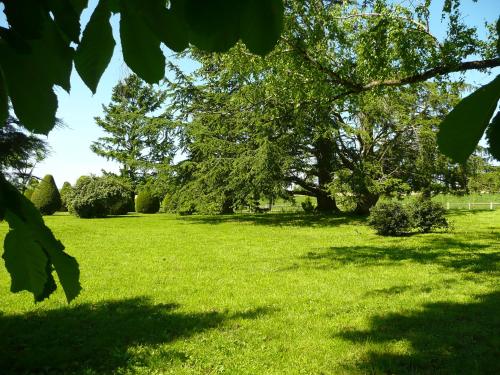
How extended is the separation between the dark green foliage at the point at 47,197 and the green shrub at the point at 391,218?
22040 millimetres

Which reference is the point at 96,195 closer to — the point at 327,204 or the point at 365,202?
the point at 327,204

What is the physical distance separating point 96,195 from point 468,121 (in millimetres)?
26387

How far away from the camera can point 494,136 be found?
612 mm

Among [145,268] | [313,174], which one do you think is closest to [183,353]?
[145,268]

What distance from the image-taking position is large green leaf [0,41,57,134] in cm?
78

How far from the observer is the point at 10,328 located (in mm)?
5602

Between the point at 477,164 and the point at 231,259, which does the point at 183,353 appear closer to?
the point at 231,259

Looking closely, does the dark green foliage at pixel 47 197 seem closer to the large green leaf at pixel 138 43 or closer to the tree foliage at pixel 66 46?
the tree foliage at pixel 66 46

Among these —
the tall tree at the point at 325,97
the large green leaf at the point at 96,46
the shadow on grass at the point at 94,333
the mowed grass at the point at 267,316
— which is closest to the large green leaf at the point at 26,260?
the large green leaf at the point at 96,46

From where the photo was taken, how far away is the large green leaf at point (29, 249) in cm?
81

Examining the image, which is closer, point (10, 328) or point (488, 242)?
point (10, 328)

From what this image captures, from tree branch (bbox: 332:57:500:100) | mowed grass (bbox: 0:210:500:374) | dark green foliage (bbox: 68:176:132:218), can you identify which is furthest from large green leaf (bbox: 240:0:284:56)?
dark green foliage (bbox: 68:176:132:218)

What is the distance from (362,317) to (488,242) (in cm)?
931

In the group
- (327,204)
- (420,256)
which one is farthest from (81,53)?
(327,204)
